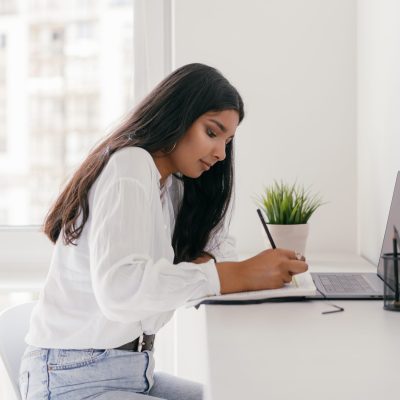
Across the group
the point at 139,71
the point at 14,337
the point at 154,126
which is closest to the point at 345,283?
the point at 154,126

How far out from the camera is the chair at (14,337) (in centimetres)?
148

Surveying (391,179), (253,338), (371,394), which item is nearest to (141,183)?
(253,338)

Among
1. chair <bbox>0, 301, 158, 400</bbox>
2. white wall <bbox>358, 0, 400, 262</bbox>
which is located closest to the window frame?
white wall <bbox>358, 0, 400, 262</bbox>

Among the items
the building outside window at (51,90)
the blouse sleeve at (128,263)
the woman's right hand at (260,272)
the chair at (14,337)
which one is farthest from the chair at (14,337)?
the building outside window at (51,90)

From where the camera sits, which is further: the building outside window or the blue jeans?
the building outside window

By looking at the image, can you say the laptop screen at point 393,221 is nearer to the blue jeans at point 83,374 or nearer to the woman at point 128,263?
the woman at point 128,263

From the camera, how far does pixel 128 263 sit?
125cm

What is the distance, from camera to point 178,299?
1.30 metres

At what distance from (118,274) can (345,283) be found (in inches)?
26.3

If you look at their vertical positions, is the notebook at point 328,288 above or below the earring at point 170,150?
below

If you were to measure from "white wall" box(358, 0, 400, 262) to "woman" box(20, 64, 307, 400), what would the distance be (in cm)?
62

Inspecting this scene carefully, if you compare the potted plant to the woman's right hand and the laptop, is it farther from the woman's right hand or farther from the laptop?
the woman's right hand

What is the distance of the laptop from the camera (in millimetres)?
1540

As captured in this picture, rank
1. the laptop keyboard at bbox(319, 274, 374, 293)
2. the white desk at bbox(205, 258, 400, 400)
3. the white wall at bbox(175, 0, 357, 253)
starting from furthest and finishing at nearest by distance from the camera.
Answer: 1. the white wall at bbox(175, 0, 357, 253)
2. the laptop keyboard at bbox(319, 274, 374, 293)
3. the white desk at bbox(205, 258, 400, 400)
